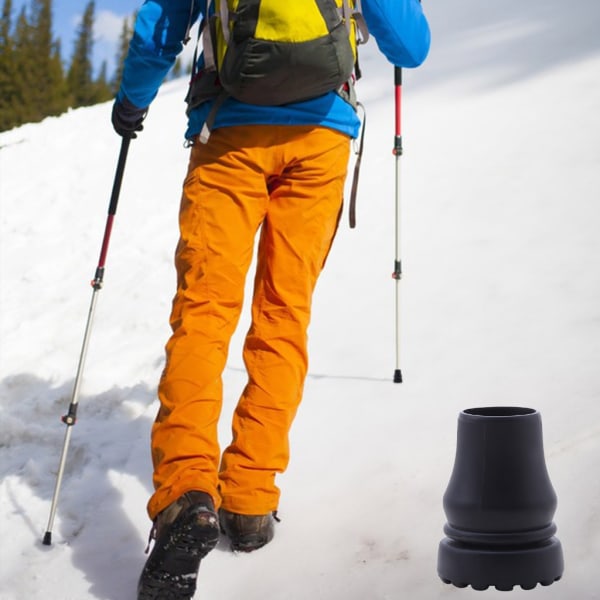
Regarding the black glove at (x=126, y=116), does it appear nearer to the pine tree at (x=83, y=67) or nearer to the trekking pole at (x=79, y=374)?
the trekking pole at (x=79, y=374)

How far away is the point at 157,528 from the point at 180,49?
5.46 feet

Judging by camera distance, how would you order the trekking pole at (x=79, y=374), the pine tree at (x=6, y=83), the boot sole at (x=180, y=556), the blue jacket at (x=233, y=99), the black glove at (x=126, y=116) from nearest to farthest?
1. the boot sole at (x=180, y=556)
2. the blue jacket at (x=233, y=99)
3. the trekking pole at (x=79, y=374)
4. the black glove at (x=126, y=116)
5. the pine tree at (x=6, y=83)

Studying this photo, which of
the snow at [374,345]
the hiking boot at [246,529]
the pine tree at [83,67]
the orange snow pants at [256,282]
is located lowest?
the pine tree at [83,67]

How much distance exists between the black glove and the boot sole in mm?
1704

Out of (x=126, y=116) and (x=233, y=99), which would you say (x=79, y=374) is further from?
(x=233, y=99)

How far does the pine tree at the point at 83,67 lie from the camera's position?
8506cm

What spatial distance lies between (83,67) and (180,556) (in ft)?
298

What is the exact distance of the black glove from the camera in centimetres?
354

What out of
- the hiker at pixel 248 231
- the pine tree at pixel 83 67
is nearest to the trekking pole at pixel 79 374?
the hiker at pixel 248 231

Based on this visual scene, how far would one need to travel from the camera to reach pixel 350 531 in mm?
3072

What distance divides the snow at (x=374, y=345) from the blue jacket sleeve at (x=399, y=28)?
148 cm

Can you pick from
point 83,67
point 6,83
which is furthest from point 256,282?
point 83,67

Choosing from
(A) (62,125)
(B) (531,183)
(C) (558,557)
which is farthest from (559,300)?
(A) (62,125)

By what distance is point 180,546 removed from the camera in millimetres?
2568
